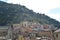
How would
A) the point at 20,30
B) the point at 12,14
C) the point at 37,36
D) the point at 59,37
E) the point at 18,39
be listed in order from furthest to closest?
the point at 12,14
the point at 20,30
the point at 37,36
the point at 18,39
the point at 59,37

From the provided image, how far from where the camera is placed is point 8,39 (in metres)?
17.8

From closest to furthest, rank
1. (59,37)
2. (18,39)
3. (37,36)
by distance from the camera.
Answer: (59,37)
(18,39)
(37,36)

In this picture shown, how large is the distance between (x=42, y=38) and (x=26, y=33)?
2.36 m

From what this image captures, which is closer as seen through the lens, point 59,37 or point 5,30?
point 59,37

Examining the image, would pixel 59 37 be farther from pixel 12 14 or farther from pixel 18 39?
pixel 12 14

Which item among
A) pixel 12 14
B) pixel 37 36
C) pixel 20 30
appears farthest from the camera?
pixel 12 14

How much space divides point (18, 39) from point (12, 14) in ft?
54.0

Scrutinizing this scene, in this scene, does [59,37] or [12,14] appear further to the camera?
[12,14]

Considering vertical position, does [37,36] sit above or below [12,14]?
below

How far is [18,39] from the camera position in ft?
55.3

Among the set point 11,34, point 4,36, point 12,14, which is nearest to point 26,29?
point 11,34

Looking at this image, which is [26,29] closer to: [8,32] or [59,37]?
[8,32]

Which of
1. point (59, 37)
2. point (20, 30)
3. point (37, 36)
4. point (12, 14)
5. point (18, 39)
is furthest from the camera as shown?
point (12, 14)

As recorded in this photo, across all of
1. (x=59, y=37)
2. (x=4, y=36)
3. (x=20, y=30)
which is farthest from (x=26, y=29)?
(x=59, y=37)
